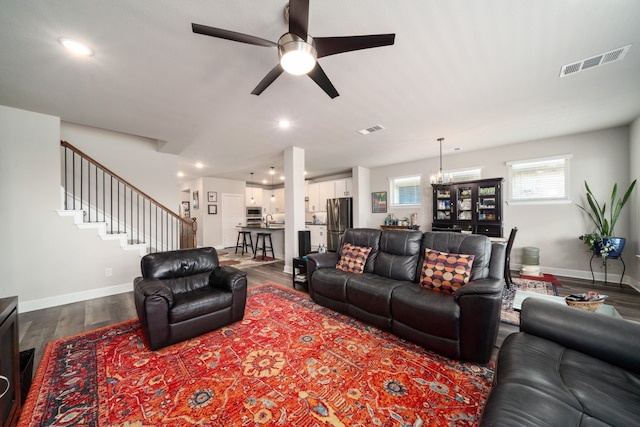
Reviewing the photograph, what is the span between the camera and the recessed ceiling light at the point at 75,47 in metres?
1.91

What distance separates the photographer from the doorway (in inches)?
342

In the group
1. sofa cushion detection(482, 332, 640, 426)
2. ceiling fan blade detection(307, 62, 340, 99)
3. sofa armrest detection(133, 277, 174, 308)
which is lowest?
sofa cushion detection(482, 332, 640, 426)

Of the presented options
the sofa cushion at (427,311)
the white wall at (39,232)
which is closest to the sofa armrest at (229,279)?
the sofa cushion at (427,311)

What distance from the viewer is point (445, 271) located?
2.38 metres

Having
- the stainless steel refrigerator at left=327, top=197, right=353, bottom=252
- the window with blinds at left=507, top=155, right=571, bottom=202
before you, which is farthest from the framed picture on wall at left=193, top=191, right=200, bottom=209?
the window with blinds at left=507, top=155, right=571, bottom=202

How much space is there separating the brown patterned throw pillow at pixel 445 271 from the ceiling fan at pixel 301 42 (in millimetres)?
2064

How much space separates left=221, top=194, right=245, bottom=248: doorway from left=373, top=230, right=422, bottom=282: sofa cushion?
7.08m

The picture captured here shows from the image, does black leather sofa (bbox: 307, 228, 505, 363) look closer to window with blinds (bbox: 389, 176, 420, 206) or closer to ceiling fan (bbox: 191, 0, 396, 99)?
ceiling fan (bbox: 191, 0, 396, 99)

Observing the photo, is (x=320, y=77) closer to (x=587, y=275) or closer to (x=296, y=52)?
(x=296, y=52)

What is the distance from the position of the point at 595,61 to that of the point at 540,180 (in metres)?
3.20

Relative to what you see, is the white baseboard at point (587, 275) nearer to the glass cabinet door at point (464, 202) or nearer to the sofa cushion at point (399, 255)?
the glass cabinet door at point (464, 202)

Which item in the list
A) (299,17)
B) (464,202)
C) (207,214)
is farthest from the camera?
(207,214)

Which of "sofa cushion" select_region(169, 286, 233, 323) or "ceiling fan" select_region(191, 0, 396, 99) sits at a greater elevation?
"ceiling fan" select_region(191, 0, 396, 99)

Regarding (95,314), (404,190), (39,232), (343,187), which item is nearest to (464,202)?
(404,190)
